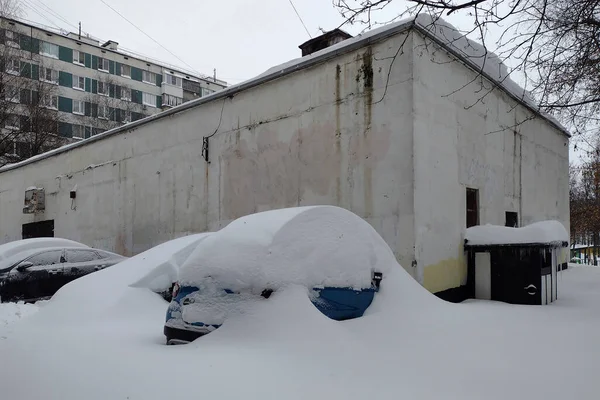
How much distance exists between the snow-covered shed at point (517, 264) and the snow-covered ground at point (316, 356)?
1.61 meters

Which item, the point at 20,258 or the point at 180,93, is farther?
the point at 180,93

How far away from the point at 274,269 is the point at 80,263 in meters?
7.22

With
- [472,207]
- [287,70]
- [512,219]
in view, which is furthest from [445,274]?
[287,70]

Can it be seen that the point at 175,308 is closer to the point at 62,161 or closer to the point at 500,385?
the point at 500,385

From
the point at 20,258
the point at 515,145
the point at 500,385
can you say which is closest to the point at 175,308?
the point at 500,385

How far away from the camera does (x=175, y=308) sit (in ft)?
15.1

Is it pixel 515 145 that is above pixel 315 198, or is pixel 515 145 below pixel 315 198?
above

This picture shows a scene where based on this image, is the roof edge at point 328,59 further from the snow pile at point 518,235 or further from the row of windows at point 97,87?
the row of windows at point 97,87

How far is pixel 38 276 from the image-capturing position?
918 cm

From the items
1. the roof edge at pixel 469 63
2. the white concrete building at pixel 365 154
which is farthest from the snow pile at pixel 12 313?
the roof edge at pixel 469 63

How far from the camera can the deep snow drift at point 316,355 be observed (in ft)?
11.1

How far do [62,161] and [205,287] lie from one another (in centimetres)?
1660

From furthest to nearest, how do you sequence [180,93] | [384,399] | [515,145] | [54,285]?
[180,93] → [515,145] → [54,285] → [384,399]

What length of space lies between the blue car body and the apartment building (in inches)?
1428
